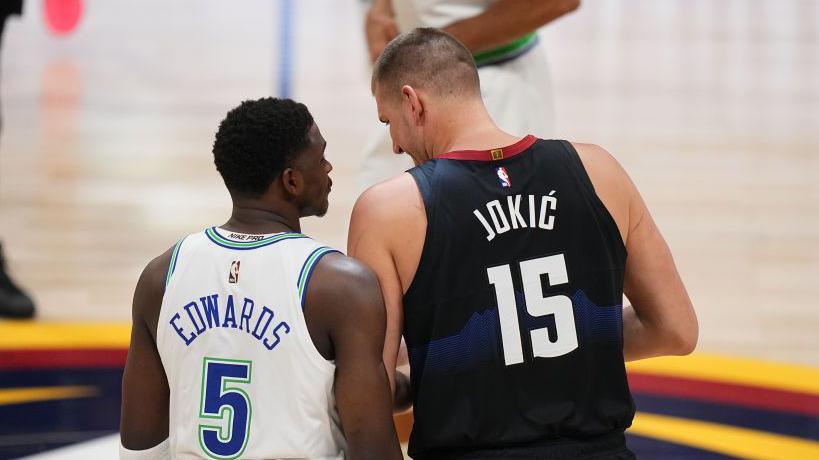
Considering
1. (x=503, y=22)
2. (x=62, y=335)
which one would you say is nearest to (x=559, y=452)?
(x=503, y=22)

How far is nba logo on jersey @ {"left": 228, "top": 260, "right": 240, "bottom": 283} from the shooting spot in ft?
6.90

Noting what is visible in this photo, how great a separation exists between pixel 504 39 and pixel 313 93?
3.95 m

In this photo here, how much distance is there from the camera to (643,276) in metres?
2.47

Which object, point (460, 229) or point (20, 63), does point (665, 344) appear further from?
point (20, 63)

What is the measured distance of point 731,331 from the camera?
4.67 metres

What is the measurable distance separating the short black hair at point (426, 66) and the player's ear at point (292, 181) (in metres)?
0.35

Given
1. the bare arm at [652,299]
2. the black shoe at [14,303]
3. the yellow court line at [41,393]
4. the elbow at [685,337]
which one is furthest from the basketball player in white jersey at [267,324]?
the black shoe at [14,303]

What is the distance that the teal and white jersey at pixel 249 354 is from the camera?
208 cm

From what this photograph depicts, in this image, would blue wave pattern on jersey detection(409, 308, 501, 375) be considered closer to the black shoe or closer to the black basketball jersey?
the black basketball jersey

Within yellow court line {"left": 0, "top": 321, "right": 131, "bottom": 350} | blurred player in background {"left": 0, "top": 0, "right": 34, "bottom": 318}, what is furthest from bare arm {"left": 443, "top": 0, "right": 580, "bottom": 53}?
blurred player in background {"left": 0, "top": 0, "right": 34, "bottom": 318}

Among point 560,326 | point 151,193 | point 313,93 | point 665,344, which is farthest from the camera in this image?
point 313,93

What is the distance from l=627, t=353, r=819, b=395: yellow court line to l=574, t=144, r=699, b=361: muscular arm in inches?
67.6

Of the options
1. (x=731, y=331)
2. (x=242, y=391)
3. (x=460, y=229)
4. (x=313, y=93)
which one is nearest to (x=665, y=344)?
(x=460, y=229)

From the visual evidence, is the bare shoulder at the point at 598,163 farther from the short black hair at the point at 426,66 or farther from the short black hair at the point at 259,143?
the short black hair at the point at 259,143
